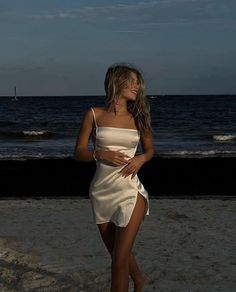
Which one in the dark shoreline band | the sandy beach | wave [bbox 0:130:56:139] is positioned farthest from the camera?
wave [bbox 0:130:56:139]

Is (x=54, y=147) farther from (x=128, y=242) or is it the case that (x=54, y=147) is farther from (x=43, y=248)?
(x=128, y=242)

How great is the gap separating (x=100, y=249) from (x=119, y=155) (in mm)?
3118

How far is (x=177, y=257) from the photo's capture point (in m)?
6.21

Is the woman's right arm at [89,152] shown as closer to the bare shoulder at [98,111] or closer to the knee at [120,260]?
the bare shoulder at [98,111]

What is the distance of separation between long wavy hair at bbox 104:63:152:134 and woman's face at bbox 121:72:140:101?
0.02m

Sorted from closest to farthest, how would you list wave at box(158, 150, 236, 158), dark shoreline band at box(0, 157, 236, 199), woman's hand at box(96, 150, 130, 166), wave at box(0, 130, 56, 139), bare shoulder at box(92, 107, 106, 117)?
woman's hand at box(96, 150, 130, 166)
bare shoulder at box(92, 107, 106, 117)
dark shoreline band at box(0, 157, 236, 199)
wave at box(158, 150, 236, 158)
wave at box(0, 130, 56, 139)

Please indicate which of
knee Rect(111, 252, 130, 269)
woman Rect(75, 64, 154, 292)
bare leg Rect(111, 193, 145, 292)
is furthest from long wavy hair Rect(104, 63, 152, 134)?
knee Rect(111, 252, 130, 269)

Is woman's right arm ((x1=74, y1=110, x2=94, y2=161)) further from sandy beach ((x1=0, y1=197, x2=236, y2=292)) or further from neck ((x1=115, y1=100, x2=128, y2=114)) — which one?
sandy beach ((x1=0, y1=197, x2=236, y2=292))

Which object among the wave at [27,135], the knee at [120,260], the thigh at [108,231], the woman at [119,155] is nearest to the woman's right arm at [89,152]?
the woman at [119,155]

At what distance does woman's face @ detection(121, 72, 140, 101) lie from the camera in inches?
150

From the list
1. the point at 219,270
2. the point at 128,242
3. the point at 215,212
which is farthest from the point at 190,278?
the point at 215,212

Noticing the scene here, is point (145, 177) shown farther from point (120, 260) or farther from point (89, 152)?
point (89, 152)

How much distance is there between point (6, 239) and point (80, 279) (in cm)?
200

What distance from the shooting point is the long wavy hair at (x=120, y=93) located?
3805mm
